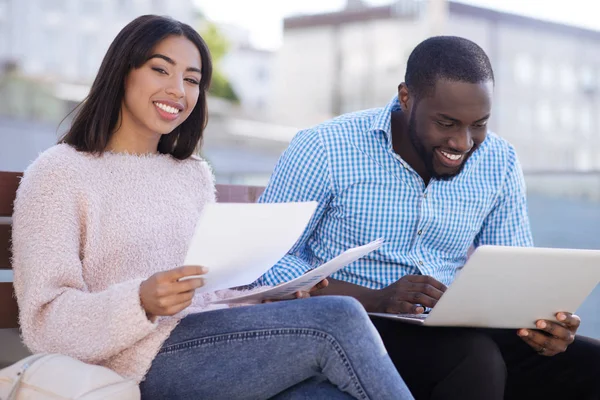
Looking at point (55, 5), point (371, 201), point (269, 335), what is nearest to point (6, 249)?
point (269, 335)

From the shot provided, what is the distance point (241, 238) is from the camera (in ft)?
5.40

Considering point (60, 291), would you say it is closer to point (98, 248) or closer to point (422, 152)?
point (98, 248)

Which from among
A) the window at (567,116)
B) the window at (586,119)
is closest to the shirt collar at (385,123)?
the window at (586,119)

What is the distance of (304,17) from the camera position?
23891 millimetres

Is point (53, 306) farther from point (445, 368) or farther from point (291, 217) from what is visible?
point (445, 368)

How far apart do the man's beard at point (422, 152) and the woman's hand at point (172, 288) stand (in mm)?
1026

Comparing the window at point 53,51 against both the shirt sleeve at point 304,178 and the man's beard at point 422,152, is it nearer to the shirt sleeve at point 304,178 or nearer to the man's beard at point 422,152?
the shirt sleeve at point 304,178

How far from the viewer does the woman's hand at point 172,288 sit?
1.59 m

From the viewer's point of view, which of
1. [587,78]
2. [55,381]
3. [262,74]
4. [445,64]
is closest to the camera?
[55,381]

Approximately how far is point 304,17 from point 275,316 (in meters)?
22.8

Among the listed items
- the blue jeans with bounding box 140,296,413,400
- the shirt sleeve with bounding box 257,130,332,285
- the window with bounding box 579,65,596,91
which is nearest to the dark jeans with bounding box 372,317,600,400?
the blue jeans with bounding box 140,296,413,400

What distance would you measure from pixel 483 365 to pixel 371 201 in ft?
2.19

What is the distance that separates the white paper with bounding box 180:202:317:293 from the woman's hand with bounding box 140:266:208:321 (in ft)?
0.06

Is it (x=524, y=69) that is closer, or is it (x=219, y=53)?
(x=524, y=69)
